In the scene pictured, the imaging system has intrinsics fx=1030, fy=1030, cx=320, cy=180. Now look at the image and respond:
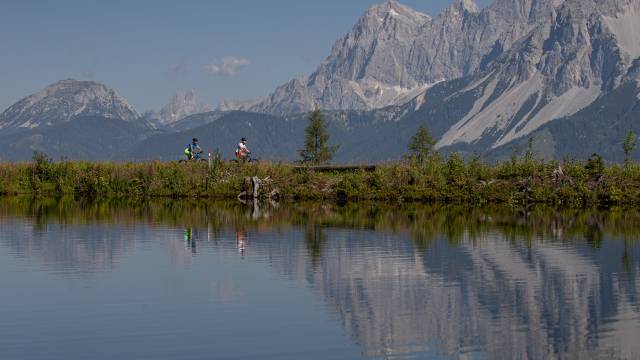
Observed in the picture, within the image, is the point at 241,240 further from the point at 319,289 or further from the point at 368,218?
the point at 319,289

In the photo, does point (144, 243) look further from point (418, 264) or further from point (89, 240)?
point (418, 264)

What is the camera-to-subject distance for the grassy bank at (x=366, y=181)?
82312 mm

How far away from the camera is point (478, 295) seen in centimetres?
3662

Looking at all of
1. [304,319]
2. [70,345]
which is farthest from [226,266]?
[70,345]

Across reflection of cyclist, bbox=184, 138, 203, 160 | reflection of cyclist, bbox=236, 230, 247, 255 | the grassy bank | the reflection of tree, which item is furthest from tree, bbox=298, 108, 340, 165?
reflection of cyclist, bbox=236, 230, 247, 255

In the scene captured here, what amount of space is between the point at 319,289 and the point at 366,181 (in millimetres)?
50938

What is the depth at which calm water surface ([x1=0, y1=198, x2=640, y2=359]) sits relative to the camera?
28.9m

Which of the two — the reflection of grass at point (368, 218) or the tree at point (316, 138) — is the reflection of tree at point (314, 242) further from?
the tree at point (316, 138)

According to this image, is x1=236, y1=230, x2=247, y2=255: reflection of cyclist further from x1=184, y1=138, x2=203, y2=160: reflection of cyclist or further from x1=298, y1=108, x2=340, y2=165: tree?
x1=298, y1=108, x2=340, y2=165: tree

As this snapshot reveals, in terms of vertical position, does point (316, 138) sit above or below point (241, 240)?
above

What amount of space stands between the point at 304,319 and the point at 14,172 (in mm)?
75524

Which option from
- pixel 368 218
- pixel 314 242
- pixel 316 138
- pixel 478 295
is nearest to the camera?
pixel 478 295

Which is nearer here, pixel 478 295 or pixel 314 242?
pixel 478 295

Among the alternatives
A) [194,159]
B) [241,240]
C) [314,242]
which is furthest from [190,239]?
[194,159]
